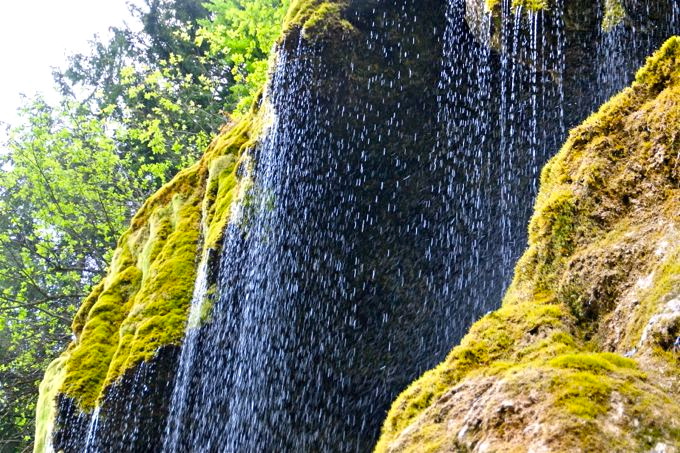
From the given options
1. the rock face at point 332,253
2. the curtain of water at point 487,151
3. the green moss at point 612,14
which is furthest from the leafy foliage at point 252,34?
the green moss at point 612,14

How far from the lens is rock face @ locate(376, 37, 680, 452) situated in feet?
6.42

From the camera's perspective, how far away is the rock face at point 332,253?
759 cm

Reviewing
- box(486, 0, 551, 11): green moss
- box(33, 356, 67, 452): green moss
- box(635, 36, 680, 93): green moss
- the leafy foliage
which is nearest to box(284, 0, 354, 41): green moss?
box(486, 0, 551, 11): green moss

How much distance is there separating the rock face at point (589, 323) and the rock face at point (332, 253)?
4394 millimetres

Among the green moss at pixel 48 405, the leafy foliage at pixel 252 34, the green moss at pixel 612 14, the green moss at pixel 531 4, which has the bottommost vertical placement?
the green moss at pixel 48 405

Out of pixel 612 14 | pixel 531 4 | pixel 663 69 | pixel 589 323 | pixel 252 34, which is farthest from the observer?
pixel 252 34

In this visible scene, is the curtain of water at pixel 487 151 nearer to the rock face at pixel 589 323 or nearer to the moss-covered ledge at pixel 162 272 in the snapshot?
the moss-covered ledge at pixel 162 272

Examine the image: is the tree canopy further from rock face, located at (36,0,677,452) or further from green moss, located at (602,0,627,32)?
green moss, located at (602,0,627,32)

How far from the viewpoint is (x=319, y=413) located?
26.2 ft

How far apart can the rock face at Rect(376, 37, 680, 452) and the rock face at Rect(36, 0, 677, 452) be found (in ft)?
14.4

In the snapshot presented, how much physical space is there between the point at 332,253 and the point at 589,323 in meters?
5.49

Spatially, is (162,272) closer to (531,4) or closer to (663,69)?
(531,4)

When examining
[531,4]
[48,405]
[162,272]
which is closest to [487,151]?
[531,4]

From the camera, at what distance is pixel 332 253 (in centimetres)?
822
